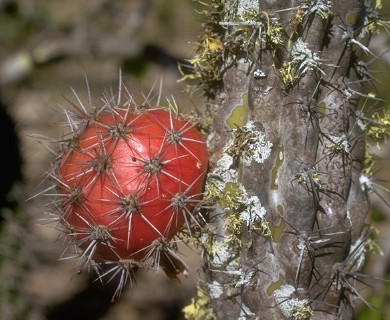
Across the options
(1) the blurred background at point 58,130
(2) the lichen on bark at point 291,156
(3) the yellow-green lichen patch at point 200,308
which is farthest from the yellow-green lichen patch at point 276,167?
(1) the blurred background at point 58,130

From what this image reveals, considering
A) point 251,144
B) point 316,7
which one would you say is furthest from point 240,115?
point 316,7

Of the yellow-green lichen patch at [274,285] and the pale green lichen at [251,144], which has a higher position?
the pale green lichen at [251,144]

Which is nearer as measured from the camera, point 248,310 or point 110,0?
point 248,310

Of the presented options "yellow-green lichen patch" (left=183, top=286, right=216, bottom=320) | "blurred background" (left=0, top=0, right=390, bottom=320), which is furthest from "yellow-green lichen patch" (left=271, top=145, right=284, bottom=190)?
"blurred background" (left=0, top=0, right=390, bottom=320)

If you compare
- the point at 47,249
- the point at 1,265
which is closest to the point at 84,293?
the point at 47,249

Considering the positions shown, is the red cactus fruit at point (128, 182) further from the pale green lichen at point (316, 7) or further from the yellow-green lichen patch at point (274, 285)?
the pale green lichen at point (316, 7)

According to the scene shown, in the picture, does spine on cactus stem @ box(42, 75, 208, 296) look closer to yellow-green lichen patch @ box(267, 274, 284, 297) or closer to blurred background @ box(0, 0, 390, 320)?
yellow-green lichen patch @ box(267, 274, 284, 297)

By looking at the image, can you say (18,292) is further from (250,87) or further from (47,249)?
(250,87)

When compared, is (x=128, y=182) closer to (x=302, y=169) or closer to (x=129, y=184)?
(x=129, y=184)
